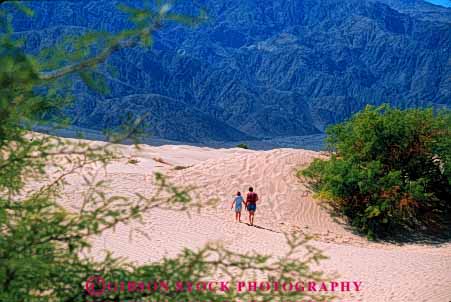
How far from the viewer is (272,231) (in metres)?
13.9

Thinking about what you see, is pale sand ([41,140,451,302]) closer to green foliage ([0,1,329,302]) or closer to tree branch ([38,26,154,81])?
green foliage ([0,1,329,302])

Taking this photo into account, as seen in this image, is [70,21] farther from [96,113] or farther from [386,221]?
A: [386,221]

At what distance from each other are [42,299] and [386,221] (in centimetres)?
1301

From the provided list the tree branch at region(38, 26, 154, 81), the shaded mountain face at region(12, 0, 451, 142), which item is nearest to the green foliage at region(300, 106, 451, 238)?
the tree branch at region(38, 26, 154, 81)

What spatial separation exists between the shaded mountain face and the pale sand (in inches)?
2048

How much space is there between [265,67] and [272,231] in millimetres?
121406

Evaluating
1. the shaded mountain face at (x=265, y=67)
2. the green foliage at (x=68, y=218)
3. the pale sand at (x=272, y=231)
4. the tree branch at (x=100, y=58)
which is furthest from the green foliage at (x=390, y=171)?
the shaded mountain face at (x=265, y=67)

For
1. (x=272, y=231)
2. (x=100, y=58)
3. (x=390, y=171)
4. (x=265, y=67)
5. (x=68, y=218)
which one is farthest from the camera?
(x=265, y=67)

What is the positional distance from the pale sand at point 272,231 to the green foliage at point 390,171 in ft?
2.78

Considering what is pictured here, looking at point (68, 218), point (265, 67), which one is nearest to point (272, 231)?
point (68, 218)

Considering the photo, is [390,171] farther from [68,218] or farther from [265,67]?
[265,67]

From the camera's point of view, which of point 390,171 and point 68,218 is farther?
point 390,171

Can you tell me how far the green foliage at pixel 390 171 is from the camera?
1498 centimetres

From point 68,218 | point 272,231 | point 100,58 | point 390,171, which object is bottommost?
point 68,218
